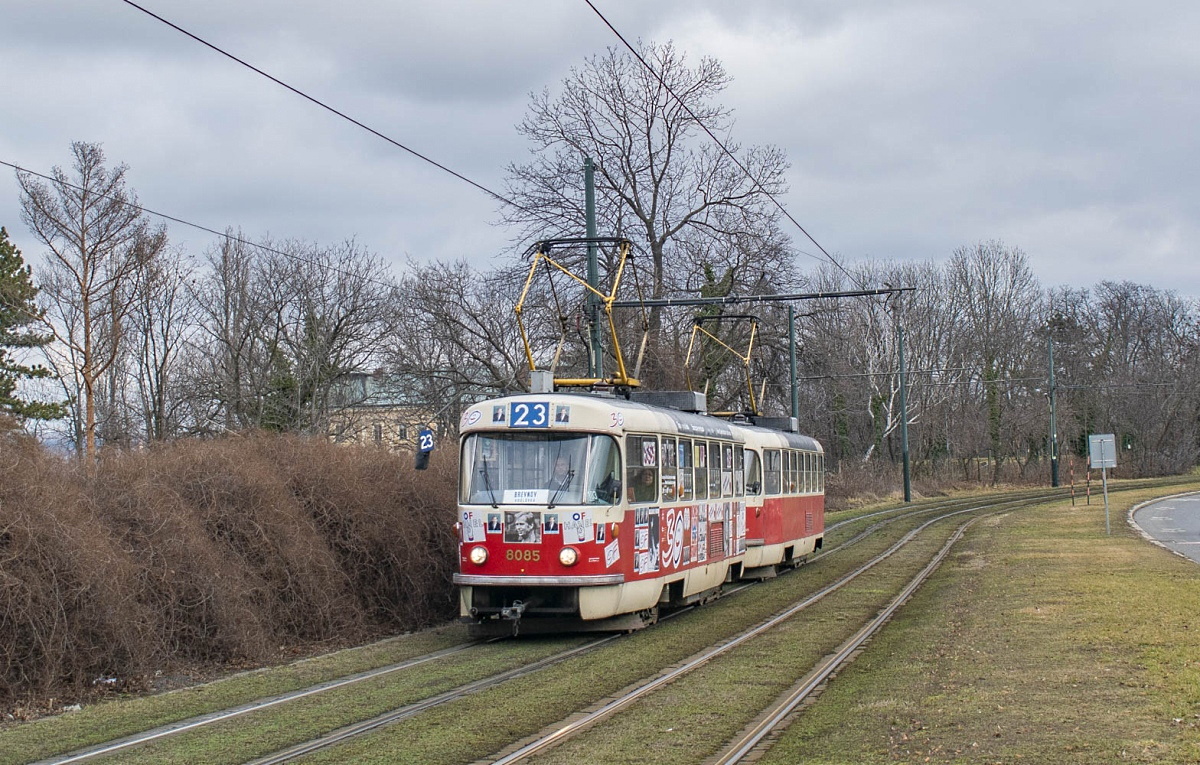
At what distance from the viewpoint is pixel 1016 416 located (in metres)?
72.6

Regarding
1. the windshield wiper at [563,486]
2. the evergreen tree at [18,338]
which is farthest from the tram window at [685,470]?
the evergreen tree at [18,338]

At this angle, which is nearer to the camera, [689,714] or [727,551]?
[689,714]

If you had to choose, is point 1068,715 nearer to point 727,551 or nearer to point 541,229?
point 727,551

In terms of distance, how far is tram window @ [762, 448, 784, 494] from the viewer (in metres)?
22.8

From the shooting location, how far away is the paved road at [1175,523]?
26.0m

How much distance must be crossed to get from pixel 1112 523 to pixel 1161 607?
65.4ft

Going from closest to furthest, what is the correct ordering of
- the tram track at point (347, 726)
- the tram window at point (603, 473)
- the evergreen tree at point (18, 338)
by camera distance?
the tram track at point (347, 726) → the tram window at point (603, 473) → the evergreen tree at point (18, 338)

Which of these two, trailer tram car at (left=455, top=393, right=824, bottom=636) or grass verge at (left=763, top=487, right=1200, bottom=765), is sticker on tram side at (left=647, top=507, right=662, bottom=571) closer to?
trailer tram car at (left=455, top=393, right=824, bottom=636)

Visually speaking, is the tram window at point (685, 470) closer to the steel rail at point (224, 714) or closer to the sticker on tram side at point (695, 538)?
the sticker on tram side at point (695, 538)

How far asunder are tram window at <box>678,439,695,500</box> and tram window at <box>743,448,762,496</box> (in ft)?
12.5

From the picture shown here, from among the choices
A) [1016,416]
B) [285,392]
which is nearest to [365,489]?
[285,392]

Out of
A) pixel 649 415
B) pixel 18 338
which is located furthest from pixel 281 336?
pixel 649 415

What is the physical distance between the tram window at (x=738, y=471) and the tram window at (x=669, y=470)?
341 centimetres

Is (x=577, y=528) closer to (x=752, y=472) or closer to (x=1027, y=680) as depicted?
(x=1027, y=680)
